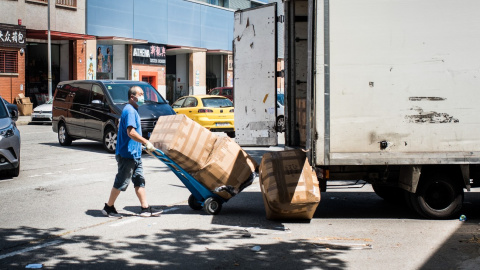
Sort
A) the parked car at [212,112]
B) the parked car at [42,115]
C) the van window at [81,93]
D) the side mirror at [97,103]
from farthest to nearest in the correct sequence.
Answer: the parked car at [42,115] → the parked car at [212,112] → the van window at [81,93] → the side mirror at [97,103]

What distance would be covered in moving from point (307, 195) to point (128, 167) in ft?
7.84

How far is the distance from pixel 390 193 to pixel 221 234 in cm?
320

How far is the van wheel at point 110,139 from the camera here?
53.1ft

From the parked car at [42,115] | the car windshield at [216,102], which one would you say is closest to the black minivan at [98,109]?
the car windshield at [216,102]

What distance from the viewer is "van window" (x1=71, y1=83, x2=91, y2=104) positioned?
1719cm

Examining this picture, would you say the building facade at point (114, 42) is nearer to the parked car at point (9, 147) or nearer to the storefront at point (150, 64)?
the storefront at point (150, 64)

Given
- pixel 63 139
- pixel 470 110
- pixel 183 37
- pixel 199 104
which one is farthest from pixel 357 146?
pixel 183 37

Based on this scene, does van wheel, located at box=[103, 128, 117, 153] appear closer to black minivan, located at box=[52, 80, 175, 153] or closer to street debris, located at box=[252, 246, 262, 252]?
black minivan, located at box=[52, 80, 175, 153]

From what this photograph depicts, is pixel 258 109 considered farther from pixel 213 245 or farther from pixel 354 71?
pixel 213 245

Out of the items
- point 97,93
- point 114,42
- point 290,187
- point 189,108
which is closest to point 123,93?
point 97,93

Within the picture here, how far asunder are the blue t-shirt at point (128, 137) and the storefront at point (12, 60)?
83.5ft

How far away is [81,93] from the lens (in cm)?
1744

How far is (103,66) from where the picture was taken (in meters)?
36.8

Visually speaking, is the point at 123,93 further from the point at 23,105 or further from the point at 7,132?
the point at 23,105
